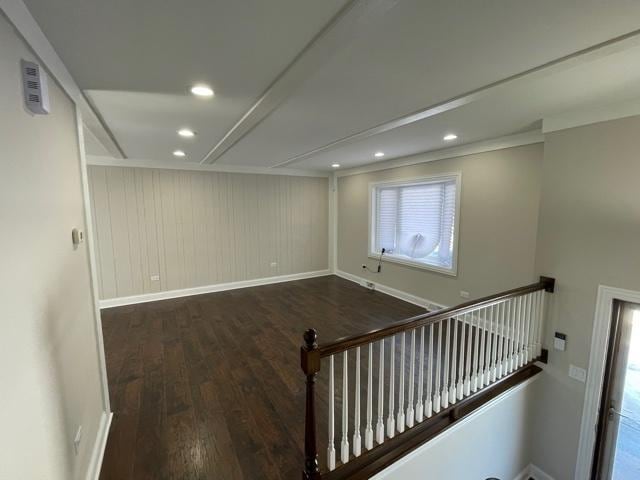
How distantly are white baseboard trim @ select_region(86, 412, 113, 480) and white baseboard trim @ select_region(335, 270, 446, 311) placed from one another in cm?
407

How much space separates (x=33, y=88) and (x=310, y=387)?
72.9 inches

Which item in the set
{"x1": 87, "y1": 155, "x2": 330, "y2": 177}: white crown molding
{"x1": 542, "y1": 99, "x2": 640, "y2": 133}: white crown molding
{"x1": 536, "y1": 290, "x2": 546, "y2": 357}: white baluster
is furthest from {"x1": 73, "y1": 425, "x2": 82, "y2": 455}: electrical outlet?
{"x1": 87, "y1": 155, "x2": 330, "y2": 177}: white crown molding

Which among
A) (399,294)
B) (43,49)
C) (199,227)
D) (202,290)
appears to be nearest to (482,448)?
(399,294)

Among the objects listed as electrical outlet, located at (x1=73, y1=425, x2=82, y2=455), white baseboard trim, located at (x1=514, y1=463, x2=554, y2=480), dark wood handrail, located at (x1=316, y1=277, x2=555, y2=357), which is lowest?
white baseboard trim, located at (x1=514, y1=463, x2=554, y2=480)

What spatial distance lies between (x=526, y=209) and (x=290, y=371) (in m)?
3.21

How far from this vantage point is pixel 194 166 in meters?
5.22

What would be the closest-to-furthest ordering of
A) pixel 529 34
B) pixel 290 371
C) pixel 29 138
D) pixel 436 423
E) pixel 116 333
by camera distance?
pixel 29 138
pixel 529 34
pixel 436 423
pixel 290 371
pixel 116 333

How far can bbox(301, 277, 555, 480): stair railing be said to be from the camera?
58.7 inches

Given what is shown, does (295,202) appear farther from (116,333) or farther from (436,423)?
(436,423)

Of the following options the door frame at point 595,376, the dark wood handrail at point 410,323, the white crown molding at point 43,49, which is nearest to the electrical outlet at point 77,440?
the dark wood handrail at point 410,323

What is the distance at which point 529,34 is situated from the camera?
1366 millimetres

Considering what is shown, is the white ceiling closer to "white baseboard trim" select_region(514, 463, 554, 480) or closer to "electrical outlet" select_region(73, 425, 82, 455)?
"electrical outlet" select_region(73, 425, 82, 455)

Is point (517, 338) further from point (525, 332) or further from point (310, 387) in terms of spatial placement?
point (310, 387)

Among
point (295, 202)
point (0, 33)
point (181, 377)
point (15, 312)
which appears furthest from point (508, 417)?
point (295, 202)
